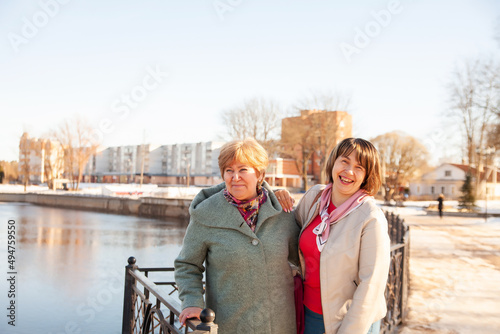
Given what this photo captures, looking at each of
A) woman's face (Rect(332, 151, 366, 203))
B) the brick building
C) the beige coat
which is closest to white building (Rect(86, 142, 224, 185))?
the brick building

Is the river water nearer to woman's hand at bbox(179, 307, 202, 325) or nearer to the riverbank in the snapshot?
the riverbank

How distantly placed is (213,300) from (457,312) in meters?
5.24

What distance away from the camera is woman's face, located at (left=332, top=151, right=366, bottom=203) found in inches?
79.2

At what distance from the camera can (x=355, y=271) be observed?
1890 mm

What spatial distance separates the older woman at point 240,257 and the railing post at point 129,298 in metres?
1.57

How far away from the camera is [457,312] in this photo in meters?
5.94

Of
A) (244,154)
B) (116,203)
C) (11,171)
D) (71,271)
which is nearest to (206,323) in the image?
(244,154)

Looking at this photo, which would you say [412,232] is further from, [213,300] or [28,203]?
[28,203]

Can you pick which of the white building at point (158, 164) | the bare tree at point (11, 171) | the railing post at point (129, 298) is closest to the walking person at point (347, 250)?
the railing post at point (129, 298)

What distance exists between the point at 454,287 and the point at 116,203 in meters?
36.6

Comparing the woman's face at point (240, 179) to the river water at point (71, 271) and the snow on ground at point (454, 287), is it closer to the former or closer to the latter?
the snow on ground at point (454, 287)

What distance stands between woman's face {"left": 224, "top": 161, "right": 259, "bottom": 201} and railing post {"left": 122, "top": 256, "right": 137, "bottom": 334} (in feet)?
5.82

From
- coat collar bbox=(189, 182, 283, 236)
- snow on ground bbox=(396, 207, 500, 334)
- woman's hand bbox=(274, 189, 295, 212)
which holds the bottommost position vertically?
snow on ground bbox=(396, 207, 500, 334)

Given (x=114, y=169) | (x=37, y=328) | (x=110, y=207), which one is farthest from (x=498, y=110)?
(x=114, y=169)
